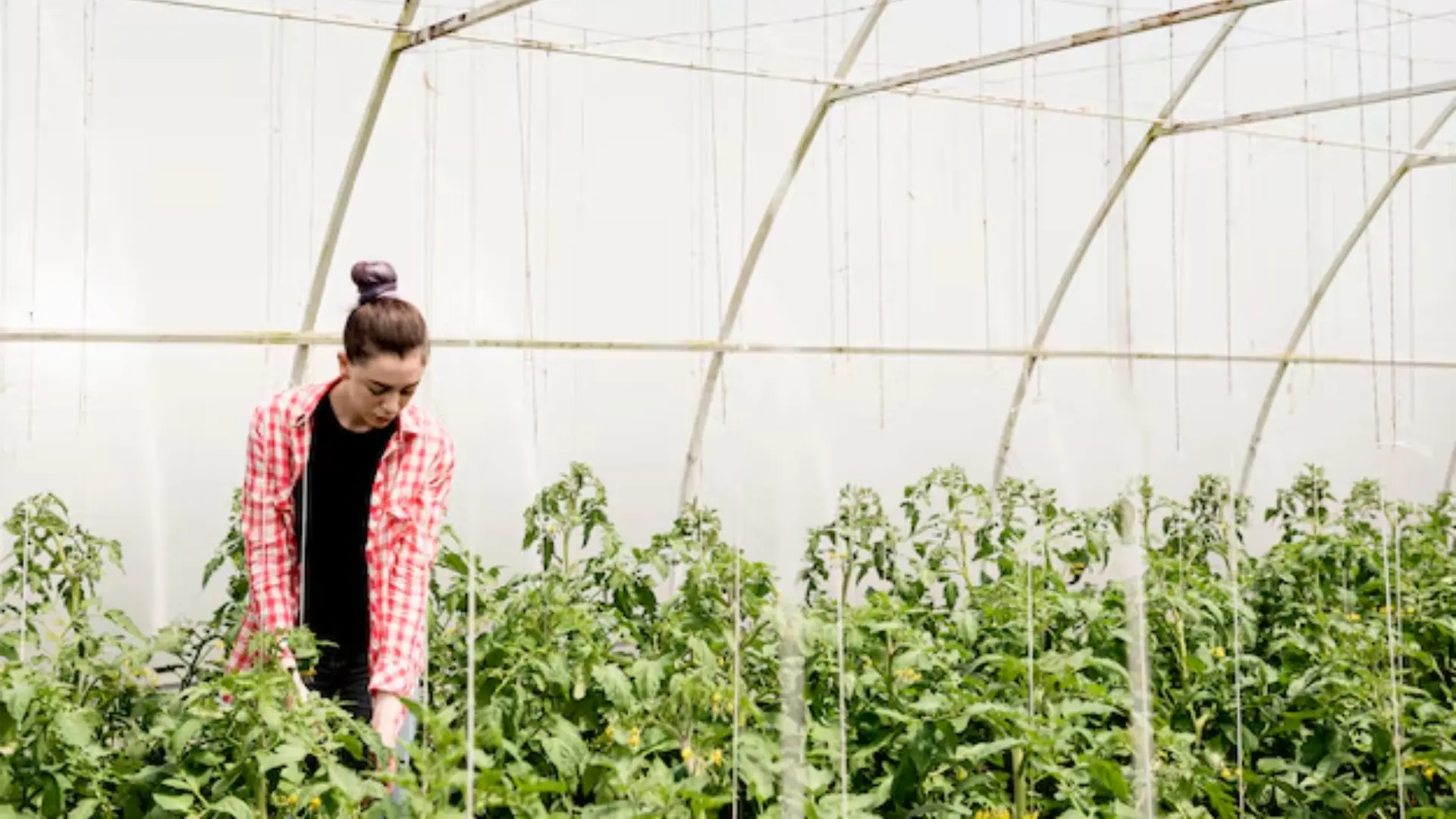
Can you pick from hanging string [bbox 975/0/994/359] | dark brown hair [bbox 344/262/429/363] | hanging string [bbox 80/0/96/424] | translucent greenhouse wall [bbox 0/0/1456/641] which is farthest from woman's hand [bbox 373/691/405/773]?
hanging string [bbox 975/0/994/359]

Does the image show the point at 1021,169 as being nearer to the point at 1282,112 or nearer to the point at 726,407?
the point at 1282,112

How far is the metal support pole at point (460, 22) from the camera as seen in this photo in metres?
4.68

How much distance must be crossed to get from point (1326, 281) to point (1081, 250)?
1.69 metres

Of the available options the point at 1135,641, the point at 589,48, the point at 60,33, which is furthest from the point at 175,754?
the point at 589,48

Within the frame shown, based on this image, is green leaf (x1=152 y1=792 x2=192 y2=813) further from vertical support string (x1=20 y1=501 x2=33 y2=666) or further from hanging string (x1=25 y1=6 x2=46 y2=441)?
hanging string (x1=25 y1=6 x2=46 y2=441)

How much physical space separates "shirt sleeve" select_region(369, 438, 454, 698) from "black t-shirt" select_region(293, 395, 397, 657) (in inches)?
5.2

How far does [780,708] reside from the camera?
122 inches

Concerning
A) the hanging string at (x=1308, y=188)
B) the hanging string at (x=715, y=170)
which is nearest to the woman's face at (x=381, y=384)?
the hanging string at (x=715, y=170)

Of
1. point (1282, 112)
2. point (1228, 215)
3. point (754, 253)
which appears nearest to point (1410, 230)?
point (1228, 215)

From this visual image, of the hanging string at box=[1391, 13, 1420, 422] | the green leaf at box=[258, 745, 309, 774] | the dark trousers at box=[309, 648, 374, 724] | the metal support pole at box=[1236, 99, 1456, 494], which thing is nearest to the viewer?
the green leaf at box=[258, 745, 309, 774]

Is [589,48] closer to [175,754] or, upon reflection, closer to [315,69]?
[315,69]

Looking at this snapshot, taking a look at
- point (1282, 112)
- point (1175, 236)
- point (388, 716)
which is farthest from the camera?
point (1175, 236)

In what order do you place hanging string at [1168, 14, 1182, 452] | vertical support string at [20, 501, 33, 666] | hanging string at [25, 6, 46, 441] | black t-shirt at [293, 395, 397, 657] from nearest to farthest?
black t-shirt at [293, 395, 397, 657] → vertical support string at [20, 501, 33, 666] → hanging string at [25, 6, 46, 441] → hanging string at [1168, 14, 1182, 452]

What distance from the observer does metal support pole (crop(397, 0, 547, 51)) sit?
4.68m
